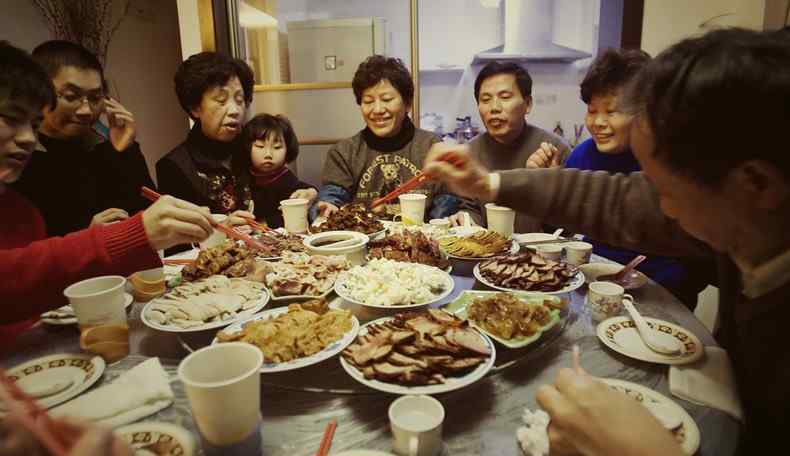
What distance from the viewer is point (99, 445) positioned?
1.79 feet

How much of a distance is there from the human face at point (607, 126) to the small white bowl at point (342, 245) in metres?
1.54

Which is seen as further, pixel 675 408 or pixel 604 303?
pixel 604 303

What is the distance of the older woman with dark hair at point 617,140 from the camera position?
7.46ft

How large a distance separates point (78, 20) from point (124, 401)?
16.6 ft

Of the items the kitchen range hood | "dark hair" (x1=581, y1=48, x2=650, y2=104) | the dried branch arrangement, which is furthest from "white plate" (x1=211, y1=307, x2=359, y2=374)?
the kitchen range hood

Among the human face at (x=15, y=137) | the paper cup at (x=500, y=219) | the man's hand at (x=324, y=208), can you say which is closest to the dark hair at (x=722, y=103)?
the paper cup at (x=500, y=219)

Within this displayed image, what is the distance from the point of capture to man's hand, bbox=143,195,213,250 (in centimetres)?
147

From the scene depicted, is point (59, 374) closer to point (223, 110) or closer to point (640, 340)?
point (640, 340)

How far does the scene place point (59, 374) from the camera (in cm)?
116

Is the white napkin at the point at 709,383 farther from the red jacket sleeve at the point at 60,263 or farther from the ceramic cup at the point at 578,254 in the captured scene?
the red jacket sleeve at the point at 60,263

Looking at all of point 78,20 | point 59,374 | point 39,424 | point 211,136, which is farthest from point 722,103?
point 78,20

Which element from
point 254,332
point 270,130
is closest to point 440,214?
point 270,130

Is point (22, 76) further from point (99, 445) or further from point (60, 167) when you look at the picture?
point (99, 445)

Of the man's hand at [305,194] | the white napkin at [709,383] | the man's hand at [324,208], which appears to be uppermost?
the man's hand at [305,194]
